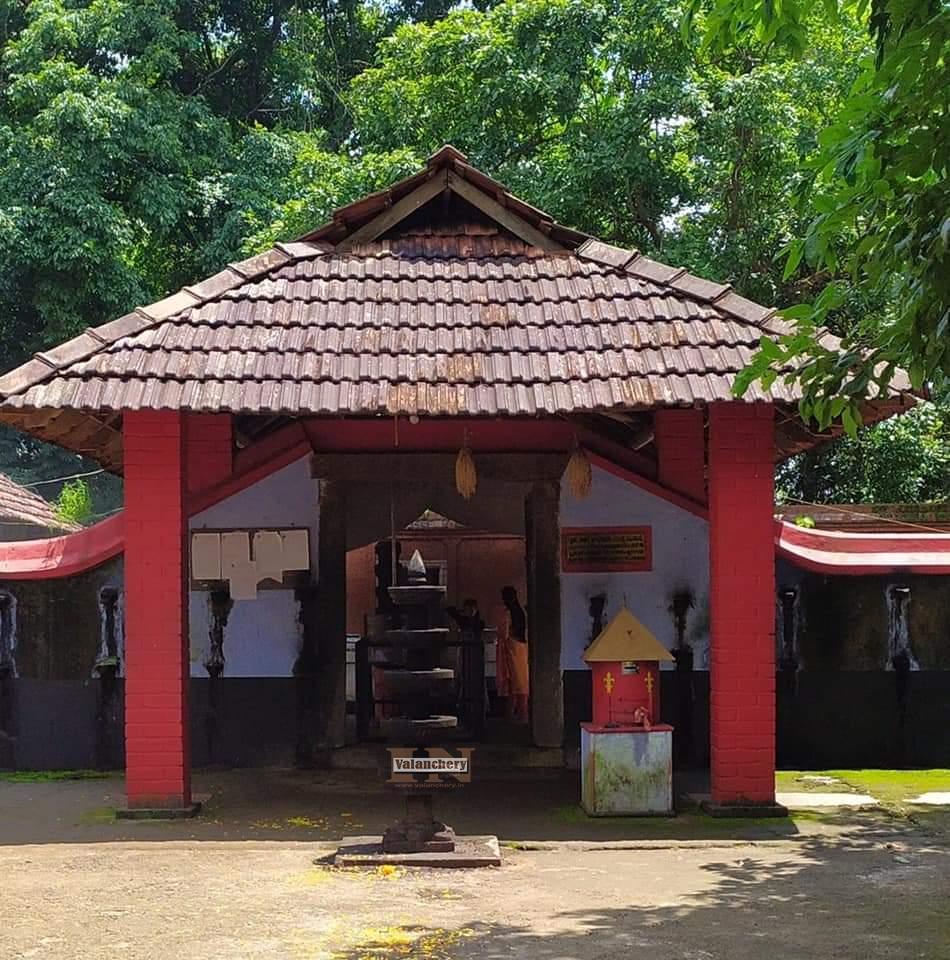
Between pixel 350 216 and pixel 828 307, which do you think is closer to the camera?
pixel 828 307

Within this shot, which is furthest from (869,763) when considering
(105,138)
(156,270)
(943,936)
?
(156,270)

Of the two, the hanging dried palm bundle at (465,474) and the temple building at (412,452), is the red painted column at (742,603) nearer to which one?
the temple building at (412,452)

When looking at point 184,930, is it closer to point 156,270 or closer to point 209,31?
point 156,270

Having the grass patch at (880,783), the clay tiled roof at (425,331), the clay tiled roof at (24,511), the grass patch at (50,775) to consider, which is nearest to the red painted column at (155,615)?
the clay tiled roof at (425,331)

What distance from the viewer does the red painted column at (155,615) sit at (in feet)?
29.0

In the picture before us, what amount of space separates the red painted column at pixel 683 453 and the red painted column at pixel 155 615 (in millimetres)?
3868

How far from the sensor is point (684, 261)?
15.8 metres

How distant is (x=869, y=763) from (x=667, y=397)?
4488mm

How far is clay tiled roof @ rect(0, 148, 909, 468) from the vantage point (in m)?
8.57

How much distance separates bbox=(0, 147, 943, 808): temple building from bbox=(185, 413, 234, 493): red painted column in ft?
0.07

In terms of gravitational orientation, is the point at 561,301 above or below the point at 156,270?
below

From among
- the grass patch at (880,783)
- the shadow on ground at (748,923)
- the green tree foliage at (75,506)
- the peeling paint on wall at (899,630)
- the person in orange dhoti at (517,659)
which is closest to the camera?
the shadow on ground at (748,923)

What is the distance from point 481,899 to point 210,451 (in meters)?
5.17

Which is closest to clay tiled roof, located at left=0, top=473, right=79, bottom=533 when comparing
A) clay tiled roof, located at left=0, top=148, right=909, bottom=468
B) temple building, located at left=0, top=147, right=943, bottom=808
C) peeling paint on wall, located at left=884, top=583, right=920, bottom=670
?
temple building, located at left=0, top=147, right=943, bottom=808
